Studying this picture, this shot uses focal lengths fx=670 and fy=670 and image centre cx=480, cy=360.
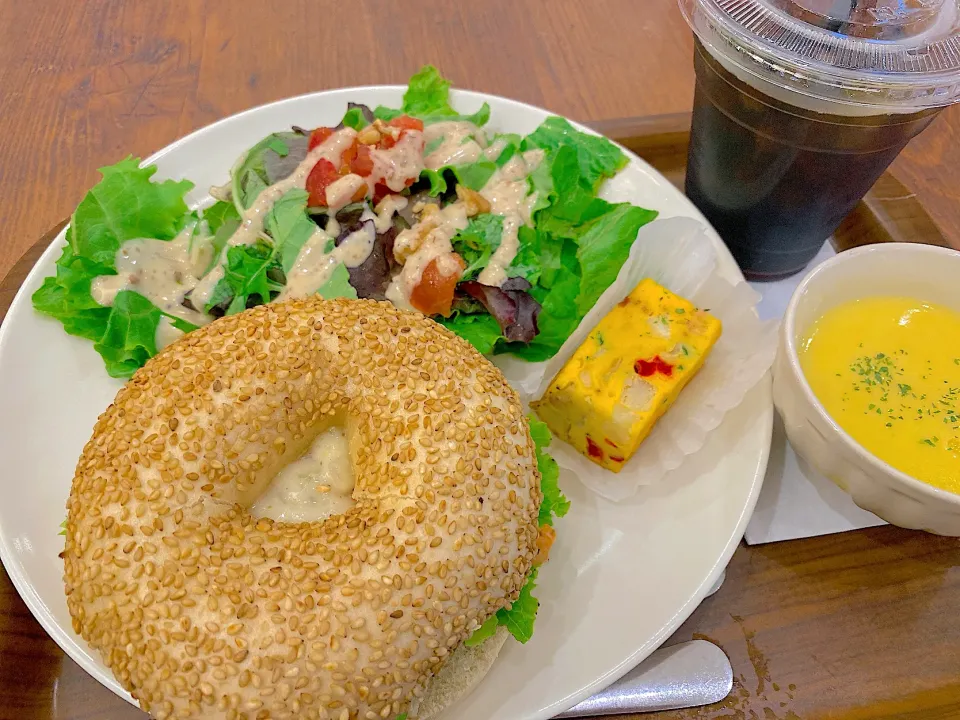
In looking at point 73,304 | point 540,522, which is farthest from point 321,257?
point 540,522

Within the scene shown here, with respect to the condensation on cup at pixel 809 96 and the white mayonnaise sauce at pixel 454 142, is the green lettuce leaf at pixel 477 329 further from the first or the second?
the condensation on cup at pixel 809 96

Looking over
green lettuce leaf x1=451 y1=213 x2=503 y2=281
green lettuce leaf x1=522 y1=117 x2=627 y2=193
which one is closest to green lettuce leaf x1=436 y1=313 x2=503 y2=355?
green lettuce leaf x1=451 y1=213 x2=503 y2=281

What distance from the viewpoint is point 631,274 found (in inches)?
74.2

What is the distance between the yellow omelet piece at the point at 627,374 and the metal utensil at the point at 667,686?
442 mm

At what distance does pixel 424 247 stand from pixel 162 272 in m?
0.72

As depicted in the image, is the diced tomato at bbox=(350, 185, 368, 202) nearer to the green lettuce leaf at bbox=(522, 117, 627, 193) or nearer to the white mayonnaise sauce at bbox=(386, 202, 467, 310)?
the white mayonnaise sauce at bbox=(386, 202, 467, 310)

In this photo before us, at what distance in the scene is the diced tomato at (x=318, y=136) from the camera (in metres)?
1.98

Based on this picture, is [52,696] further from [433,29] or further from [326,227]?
[433,29]

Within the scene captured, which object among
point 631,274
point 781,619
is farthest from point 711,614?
point 631,274

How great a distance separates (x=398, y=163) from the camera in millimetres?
1907

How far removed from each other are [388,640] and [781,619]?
0.86 metres

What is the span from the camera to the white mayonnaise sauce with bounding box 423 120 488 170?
196cm

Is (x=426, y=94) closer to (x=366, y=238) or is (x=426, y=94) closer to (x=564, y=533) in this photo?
(x=366, y=238)

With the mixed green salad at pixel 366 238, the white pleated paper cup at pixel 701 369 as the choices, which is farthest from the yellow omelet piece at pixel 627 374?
the mixed green salad at pixel 366 238
